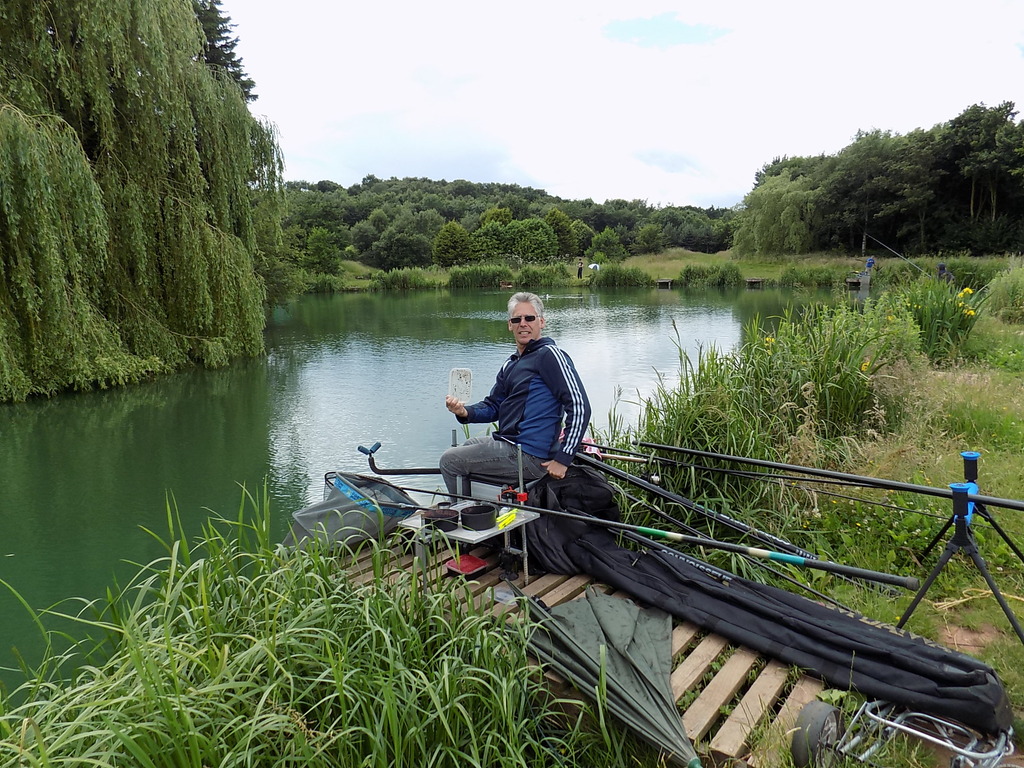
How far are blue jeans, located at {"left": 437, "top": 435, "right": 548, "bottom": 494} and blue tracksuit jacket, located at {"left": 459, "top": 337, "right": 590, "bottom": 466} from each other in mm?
55

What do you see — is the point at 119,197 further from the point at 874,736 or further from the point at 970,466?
the point at 874,736

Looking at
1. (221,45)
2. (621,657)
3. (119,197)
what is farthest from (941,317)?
(221,45)

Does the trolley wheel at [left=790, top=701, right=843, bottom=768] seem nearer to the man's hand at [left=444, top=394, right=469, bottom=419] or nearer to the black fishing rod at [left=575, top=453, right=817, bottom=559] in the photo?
the black fishing rod at [left=575, top=453, right=817, bottom=559]

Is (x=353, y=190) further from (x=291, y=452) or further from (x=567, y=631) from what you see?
(x=567, y=631)

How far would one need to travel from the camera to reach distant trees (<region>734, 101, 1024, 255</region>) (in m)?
30.3

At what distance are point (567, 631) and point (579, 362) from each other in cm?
910

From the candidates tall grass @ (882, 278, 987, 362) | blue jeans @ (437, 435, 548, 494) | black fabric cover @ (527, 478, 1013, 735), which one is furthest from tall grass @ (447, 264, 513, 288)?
black fabric cover @ (527, 478, 1013, 735)

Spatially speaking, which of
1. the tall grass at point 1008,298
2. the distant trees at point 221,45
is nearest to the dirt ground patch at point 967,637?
the tall grass at point 1008,298

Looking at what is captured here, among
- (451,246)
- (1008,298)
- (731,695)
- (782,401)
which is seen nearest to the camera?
(731,695)

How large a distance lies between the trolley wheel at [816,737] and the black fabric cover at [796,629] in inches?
11.7

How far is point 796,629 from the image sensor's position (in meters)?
2.30

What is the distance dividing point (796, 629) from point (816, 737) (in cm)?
58

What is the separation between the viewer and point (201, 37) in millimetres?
9906

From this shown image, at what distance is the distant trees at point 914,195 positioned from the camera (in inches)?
1193
